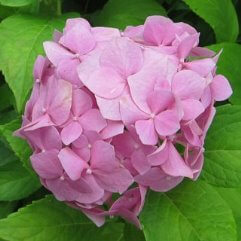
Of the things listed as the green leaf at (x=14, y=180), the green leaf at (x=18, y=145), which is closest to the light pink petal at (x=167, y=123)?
the green leaf at (x=18, y=145)

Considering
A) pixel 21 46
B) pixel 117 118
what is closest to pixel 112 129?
pixel 117 118

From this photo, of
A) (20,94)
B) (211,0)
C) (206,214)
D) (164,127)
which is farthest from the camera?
(211,0)

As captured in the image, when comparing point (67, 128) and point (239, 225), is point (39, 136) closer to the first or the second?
point (67, 128)

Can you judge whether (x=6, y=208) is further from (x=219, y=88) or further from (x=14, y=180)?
(x=219, y=88)

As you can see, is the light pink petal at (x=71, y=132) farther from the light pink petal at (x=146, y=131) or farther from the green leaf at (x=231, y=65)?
the green leaf at (x=231, y=65)

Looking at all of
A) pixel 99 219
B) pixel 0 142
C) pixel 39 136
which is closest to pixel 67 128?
pixel 39 136

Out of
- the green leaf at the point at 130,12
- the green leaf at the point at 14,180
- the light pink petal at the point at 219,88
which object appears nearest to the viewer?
the light pink petal at the point at 219,88
